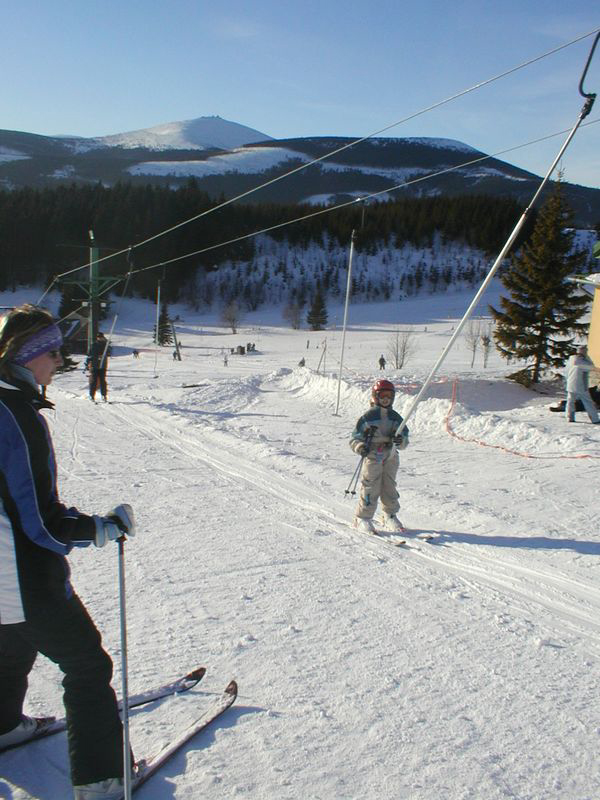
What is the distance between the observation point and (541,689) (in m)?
3.33

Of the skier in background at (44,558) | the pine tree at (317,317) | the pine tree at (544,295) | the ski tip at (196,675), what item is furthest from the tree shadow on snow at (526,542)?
the pine tree at (317,317)

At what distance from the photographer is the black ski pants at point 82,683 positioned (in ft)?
7.48

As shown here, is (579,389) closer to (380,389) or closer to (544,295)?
(380,389)

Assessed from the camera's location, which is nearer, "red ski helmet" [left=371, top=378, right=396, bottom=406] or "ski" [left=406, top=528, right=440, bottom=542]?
"ski" [left=406, top=528, right=440, bottom=542]

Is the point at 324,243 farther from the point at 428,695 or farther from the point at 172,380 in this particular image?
the point at 428,695

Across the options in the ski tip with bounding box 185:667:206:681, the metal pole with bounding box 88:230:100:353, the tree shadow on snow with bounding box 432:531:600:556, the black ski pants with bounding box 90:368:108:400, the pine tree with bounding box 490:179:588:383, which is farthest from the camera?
the pine tree with bounding box 490:179:588:383

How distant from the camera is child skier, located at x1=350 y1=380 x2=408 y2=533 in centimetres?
603

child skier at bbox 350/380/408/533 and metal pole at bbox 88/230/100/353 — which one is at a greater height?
metal pole at bbox 88/230/100/353

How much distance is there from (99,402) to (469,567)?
11766mm

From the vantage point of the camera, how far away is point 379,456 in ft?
19.9

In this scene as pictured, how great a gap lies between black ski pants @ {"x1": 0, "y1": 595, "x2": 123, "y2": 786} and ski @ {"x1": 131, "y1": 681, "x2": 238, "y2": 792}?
172mm

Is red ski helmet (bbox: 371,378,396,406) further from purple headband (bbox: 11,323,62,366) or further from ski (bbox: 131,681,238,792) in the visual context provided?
purple headband (bbox: 11,323,62,366)

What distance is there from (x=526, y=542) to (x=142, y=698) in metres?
3.98

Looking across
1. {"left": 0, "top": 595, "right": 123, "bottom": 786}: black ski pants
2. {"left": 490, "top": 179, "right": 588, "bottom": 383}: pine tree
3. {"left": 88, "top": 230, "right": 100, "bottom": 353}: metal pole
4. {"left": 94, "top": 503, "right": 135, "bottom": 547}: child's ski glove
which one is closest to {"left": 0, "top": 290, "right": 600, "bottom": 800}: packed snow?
{"left": 0, "top": 595, "right": 123, "bottom": 786}: black ski pants
